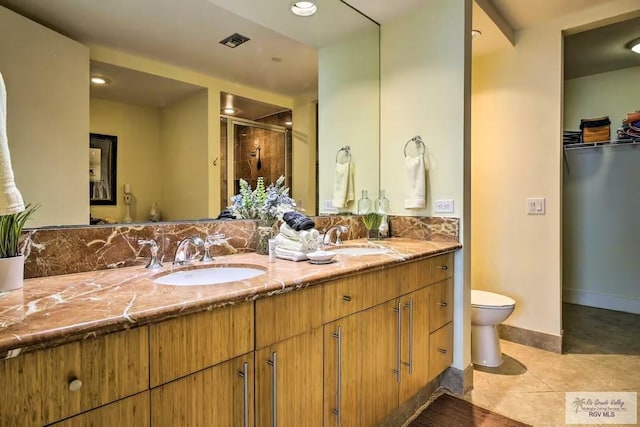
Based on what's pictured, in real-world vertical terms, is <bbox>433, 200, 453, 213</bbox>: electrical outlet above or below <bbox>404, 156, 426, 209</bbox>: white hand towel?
below

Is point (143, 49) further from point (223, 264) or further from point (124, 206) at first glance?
point (223, 264)

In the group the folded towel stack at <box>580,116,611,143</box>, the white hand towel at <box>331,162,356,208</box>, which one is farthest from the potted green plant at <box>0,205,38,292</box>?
the folded towel stack at <box>580,116,611,143</box>

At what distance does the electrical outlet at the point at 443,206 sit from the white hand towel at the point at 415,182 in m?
0.08

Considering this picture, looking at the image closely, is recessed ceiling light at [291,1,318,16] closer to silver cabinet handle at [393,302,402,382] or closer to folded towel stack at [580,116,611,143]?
silver cabinet handle at [393,302,402,382]

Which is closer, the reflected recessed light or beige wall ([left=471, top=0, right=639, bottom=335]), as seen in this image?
beige wall ([left=471, top=0, right=639, bottom=335])

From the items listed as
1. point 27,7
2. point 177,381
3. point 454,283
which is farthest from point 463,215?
point 27,7

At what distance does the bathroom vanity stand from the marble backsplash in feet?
0.21

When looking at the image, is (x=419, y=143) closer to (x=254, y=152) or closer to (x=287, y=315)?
(x=254, y=152)

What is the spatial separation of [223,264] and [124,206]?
46cm

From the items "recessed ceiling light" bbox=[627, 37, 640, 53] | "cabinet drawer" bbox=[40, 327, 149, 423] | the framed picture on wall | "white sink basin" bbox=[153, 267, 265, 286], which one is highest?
"recessed ceiling light" bbox=[627, 37, 640, 53]

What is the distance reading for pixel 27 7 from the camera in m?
1.20

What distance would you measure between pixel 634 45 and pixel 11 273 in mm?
4297

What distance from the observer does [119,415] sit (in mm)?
801

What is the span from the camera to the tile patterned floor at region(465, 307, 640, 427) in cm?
192
